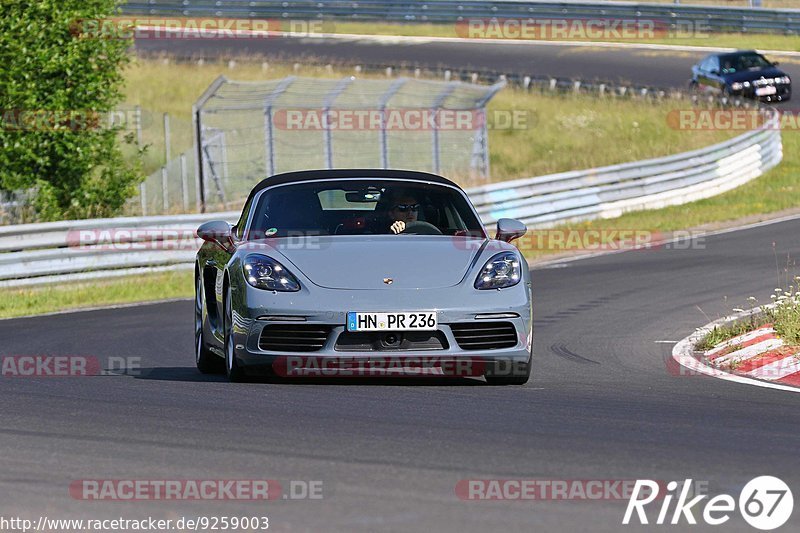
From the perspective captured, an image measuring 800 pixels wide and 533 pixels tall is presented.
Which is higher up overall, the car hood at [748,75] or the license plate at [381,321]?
the license plate at [381,321]

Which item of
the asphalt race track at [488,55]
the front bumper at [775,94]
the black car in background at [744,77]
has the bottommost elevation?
the asphalt race track at [488,55]

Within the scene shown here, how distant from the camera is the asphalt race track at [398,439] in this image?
17.8 ft

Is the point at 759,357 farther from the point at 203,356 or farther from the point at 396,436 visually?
the point at 396,436

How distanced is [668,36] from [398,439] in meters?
44.0

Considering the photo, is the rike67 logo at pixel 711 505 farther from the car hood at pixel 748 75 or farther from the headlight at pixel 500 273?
the car hood at pixel 748 75

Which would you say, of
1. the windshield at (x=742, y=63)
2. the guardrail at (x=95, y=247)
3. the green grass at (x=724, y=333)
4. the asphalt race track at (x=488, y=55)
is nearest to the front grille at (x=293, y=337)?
the green grass at (x=724, y=333)

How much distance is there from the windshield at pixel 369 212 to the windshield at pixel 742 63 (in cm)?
2964

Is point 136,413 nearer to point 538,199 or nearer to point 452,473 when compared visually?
point 452,473

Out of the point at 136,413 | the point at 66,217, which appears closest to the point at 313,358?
the point at 136,413

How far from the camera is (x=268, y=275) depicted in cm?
900

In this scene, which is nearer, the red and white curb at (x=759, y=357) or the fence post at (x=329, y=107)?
the red and white curb at (x=759, y=357)

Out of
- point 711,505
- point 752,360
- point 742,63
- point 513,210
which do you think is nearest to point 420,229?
point 752,360

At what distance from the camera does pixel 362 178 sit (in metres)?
10.2

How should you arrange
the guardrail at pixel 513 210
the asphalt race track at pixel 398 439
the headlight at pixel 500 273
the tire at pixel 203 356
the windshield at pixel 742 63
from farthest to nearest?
the windshield at pixel 742 63
the guardrail at pixel 513 210
the tire at pixel 203 356
the headlight at pixel 500 273
the asphalt race track at pixel 398 439
